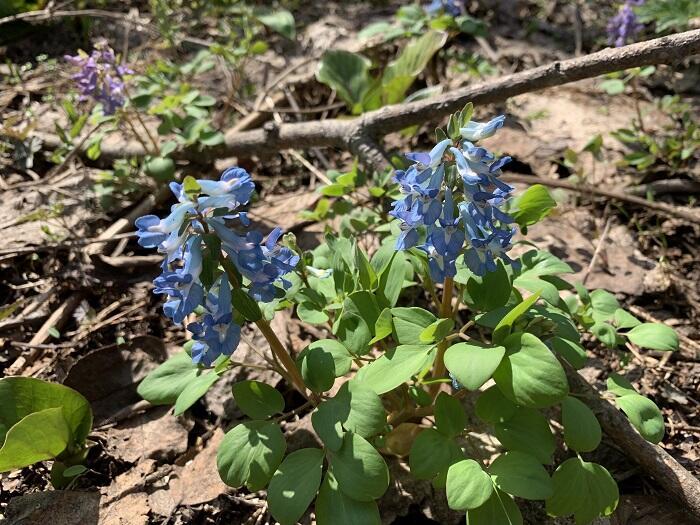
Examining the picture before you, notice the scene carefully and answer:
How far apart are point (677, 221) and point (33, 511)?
149 inches

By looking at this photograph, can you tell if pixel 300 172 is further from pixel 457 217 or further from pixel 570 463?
pixel 570 463

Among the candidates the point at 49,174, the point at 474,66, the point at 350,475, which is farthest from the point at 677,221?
the point at 49,174

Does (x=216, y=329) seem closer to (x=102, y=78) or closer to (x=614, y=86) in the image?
(x=102, y=78)

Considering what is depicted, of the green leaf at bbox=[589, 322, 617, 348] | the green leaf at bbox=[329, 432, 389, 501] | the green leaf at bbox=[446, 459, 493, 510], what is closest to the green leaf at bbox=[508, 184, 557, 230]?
the green leaf at bbox=[589, 322, 617, 348]

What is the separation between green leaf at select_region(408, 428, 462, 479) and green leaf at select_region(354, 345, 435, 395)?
260 millimetres

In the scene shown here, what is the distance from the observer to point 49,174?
13.6 ft

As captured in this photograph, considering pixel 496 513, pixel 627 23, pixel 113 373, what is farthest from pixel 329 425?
pixel 627 23

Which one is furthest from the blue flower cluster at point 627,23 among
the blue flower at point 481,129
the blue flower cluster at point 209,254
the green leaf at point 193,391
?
the green leaf at point 193,391

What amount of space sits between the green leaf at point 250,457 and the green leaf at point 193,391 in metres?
0.20

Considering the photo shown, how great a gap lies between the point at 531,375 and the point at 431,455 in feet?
1.54

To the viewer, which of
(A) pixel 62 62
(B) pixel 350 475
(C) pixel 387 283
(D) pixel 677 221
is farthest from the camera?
(A) pixel 62 62

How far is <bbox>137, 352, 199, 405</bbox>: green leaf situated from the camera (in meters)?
2.27

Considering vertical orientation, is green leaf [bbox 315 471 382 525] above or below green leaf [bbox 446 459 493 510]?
below

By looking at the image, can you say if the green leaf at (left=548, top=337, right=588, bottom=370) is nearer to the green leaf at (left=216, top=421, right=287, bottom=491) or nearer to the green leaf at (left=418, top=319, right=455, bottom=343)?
the green leaf at (left=418, top=319, right=455, bottom=343)
